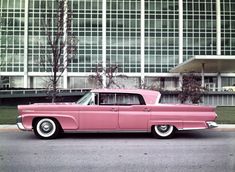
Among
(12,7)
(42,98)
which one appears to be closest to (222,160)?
(42,98)

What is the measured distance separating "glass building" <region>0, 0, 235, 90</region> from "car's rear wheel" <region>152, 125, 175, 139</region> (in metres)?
57.5

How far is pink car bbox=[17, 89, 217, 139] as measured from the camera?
12734 mm

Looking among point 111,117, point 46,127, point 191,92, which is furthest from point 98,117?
point 191,92

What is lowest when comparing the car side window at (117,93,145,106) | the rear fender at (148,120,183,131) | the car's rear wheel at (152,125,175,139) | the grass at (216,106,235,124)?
the grass at (216,106,235,124)

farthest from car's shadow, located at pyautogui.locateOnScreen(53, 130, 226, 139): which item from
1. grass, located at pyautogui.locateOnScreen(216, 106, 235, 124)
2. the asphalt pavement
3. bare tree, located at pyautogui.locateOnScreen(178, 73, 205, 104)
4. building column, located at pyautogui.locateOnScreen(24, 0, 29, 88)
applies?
building column, located at pyautogui.locateOnScreen(24, 0, 29, 88)

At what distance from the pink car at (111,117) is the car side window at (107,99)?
3cm

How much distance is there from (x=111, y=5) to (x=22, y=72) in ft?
67.3

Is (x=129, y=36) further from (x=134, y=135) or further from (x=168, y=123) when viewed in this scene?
(x=168, y=123)

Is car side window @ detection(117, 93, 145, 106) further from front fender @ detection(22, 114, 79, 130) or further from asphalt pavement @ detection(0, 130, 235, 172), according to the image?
front fender @ detection(22, 114, 79, 130)

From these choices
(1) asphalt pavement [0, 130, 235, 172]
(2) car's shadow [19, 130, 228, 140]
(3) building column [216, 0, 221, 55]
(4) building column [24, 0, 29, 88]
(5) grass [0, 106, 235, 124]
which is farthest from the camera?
(3) building column [216, 0, 221, 55]

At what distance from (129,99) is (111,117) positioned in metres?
0.95

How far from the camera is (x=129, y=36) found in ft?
236

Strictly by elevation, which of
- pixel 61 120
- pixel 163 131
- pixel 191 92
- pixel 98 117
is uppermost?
pixel 191 92

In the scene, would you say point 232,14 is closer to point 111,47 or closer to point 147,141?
point 111,47
